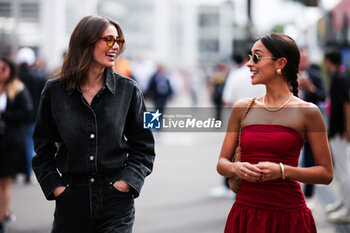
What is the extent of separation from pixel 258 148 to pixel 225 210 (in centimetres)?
437

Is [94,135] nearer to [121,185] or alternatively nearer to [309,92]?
[121,185]

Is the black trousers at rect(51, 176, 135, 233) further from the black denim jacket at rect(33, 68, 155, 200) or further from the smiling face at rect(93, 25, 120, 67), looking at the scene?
the smiling face at rect(93, 25, 120, 67)

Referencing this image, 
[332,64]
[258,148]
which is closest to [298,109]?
[258,148]

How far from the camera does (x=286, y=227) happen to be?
268cm

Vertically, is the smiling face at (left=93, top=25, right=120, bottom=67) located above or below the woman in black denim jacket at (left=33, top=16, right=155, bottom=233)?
above

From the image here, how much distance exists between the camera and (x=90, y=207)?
282 centimetres

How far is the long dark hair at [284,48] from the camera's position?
272cm

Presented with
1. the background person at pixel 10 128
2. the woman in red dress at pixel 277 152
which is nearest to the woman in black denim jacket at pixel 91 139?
the woman in red dress at pixel 277 152

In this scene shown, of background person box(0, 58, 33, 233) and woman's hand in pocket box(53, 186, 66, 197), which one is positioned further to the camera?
background person box(0, 58, 33, 233)

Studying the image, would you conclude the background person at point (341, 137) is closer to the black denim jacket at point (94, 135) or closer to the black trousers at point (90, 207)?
the black denim jacket at point (94, 135)

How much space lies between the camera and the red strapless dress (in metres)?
2.68

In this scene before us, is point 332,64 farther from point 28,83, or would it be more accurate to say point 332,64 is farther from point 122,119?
point 28,83
